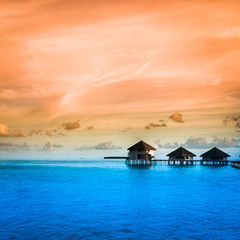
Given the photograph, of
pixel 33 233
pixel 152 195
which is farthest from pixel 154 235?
pixel 152 195

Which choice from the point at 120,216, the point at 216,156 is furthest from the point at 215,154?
the point at 120,216

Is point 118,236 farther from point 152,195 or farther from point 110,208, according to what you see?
point 152,195

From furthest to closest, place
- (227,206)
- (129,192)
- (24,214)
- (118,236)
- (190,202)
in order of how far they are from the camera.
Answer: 1. (129,192)
2. (190,202)
3. (227,206)
4. (24,214)
5. (118,236)

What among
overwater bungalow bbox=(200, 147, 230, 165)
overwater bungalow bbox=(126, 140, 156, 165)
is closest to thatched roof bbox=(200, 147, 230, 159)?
overwater bungalow bbox=(200, 147, 230, 165)

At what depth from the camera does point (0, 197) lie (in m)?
32.7

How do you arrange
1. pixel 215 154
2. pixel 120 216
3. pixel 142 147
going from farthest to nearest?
pixel 142 147 → pixel 215 154 → pixel 120 216

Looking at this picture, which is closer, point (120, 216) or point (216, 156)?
point (120, 216)

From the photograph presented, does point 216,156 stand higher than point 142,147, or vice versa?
point 142,147

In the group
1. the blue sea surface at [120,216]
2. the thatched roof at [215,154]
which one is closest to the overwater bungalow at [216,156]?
the thatched roof at [215,154]

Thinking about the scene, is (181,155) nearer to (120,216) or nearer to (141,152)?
(141,152)

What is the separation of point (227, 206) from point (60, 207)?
1400 centimetres

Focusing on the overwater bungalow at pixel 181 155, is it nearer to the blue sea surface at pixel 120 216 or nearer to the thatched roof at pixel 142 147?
the thatched roof at pixel 142 147

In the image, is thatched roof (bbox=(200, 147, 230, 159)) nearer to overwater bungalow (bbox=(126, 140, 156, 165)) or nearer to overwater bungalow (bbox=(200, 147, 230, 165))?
overwater bungalow (bbox=(200, 147, 230, 165))

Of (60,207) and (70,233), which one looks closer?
(70,233)
